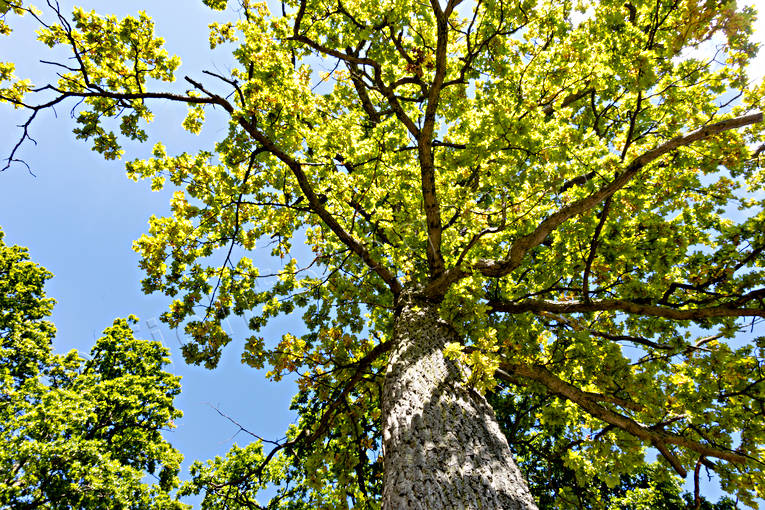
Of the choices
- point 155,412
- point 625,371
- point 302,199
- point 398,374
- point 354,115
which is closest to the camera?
point 398,374

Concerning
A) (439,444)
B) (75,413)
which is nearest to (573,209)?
(439,444)

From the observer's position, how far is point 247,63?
541 centimetres

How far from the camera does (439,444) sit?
2746 millimetres

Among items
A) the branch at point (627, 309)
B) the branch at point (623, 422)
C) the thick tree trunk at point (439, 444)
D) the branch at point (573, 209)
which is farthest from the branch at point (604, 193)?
the thick tree trunk at point (439, 444)

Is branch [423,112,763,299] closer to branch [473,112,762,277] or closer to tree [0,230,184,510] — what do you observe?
branch [473,112,762,277]

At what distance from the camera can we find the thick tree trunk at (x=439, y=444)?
2375 mm

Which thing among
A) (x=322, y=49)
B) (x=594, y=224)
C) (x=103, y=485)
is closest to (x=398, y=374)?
(x=594, y=224)

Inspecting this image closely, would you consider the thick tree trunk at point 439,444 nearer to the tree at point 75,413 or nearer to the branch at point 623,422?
the branch at point 623,422

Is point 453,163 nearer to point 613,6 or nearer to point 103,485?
point 613,6

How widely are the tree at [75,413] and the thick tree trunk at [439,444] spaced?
1318cm

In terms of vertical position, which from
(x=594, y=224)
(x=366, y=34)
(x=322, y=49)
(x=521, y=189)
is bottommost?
(x=594, y=224)

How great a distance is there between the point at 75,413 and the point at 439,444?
14.6 meters

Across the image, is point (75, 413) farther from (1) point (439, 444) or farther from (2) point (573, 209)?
(2) point (573, 209)

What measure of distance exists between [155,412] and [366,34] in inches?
658
